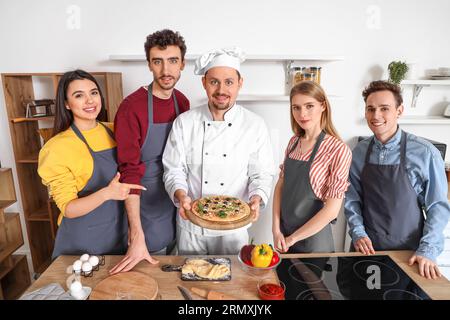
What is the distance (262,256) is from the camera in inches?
50.1

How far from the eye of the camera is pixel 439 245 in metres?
1.40

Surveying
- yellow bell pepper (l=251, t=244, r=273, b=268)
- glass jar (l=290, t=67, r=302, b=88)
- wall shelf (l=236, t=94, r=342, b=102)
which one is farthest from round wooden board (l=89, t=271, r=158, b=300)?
glass jar (l=290, t=67, r=302, b=88)

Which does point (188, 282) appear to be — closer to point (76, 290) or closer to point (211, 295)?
point (211, 295)

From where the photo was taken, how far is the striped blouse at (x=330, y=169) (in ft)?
4.70

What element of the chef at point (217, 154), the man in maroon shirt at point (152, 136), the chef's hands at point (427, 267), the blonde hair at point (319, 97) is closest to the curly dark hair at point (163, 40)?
the man in maroon shirt at point (152, 136)

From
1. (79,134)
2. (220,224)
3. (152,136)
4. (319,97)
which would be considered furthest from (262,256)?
(79,134)

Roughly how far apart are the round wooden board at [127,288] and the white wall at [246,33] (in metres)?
1.77

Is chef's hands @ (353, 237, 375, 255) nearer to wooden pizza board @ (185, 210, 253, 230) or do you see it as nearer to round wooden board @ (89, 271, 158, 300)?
wooden pizza board @ (185, 210, 253, 230)

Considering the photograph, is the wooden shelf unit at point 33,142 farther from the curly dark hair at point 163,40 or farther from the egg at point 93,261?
the egg at point 93,261

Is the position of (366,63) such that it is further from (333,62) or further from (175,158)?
(175,158)

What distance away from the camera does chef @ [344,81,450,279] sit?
56.9 inches

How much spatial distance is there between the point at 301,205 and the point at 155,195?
33.7 inches
